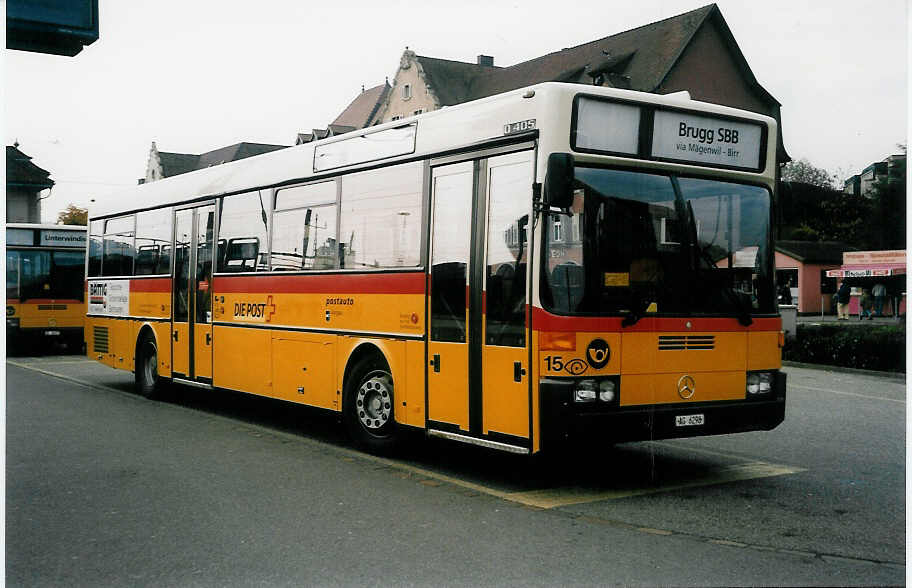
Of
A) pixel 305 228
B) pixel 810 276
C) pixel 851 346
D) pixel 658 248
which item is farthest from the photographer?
pixel 810 276

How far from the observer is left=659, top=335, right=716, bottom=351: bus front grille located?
7965 mm

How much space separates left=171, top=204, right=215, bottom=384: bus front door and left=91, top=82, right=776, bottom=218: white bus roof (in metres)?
0.47

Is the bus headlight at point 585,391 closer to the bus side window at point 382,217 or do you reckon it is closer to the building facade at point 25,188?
the bus side window at point 382,217

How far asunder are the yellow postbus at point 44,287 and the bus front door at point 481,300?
→ 17445 mm

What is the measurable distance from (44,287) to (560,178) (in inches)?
786

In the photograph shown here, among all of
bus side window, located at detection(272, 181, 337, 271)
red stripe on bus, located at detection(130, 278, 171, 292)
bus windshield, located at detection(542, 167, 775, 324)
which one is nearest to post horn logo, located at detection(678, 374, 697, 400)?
bus windshield, located at detection(542, 167, 775, 324)

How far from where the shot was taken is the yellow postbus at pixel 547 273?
7.69m

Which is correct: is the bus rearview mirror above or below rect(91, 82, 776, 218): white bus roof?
below

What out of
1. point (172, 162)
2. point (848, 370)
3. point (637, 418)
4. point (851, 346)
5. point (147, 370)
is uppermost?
point (172, 162)

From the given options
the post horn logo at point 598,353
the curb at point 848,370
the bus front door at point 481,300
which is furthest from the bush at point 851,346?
the post horn logo at point 598,353

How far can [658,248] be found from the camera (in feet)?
26.1

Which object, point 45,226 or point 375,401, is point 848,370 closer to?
point 375,401

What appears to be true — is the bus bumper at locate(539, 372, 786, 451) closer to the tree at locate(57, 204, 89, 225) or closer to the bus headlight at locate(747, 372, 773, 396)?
the bus headlight at locate(747, 372, 773, 396)

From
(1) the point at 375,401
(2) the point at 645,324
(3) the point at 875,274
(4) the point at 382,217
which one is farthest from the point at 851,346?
(2) the point at 645,324
